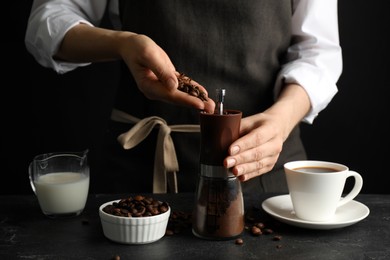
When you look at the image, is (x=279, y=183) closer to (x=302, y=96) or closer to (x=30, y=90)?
(x=302, y=96)

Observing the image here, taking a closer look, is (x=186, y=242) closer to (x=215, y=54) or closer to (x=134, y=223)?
(x=134, y=223)

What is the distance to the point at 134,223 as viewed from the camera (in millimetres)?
1092

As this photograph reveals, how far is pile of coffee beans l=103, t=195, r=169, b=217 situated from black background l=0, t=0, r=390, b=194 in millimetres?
1085

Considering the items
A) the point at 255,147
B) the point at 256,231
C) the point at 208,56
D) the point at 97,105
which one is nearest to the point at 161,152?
the point at 208,56

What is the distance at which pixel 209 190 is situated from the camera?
113cm

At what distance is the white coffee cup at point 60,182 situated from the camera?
127cm

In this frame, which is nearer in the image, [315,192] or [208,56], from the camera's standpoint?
[315,192]

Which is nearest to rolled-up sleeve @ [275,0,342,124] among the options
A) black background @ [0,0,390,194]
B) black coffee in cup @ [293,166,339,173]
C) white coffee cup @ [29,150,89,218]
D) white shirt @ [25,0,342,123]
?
white shirt @ [25,0,342,123]

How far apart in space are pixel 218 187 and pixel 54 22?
0.78 metres

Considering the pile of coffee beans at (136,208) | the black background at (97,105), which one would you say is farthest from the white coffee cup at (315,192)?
the black background at (97,105)

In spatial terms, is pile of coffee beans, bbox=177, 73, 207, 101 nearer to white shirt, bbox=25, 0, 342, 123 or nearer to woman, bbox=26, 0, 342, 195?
woman, bbox=26, 0, 342, 195

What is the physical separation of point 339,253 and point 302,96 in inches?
24.5

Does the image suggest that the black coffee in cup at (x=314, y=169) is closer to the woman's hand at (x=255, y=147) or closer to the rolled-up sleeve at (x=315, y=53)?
the woman's hand at (x=255, y=147)

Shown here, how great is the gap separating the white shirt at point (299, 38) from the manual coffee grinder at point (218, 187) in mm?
563
